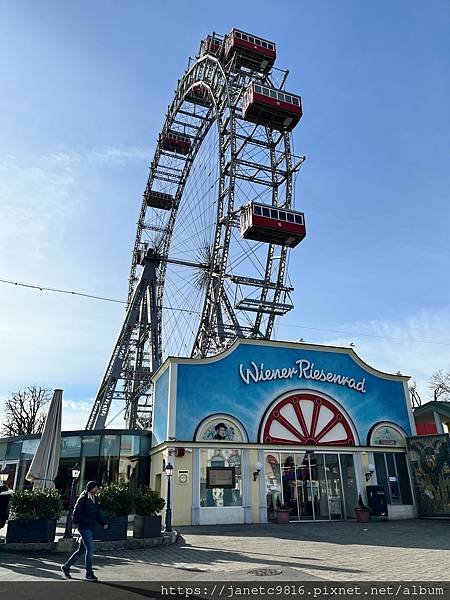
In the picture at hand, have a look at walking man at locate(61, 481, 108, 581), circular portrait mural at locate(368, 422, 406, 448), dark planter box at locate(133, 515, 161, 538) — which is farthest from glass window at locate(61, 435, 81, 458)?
walking man at locate(61, 481, 108, 581)

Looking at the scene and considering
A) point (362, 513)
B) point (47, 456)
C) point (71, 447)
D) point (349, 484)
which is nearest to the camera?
point (47, 456)

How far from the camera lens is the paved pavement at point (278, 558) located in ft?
26.4

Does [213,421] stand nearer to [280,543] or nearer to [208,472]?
→ [208,472]

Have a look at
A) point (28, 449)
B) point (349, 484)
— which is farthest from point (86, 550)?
point (28, 449)

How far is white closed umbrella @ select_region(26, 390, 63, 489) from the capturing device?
41.5ft

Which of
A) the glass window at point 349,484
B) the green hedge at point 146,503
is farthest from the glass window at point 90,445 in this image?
the glass window at point 349,484

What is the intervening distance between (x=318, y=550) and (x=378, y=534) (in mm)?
3793

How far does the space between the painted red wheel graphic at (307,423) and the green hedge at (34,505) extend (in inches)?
353

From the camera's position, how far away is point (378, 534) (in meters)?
13.7

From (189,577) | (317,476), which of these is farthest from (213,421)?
(189,577)

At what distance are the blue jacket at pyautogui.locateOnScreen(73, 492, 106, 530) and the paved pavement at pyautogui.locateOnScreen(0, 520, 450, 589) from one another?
92 centimetres

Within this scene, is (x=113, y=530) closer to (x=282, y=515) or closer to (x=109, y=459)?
(x=282, y=515)

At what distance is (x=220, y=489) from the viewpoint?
17391 mm

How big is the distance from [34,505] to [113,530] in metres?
2.00
